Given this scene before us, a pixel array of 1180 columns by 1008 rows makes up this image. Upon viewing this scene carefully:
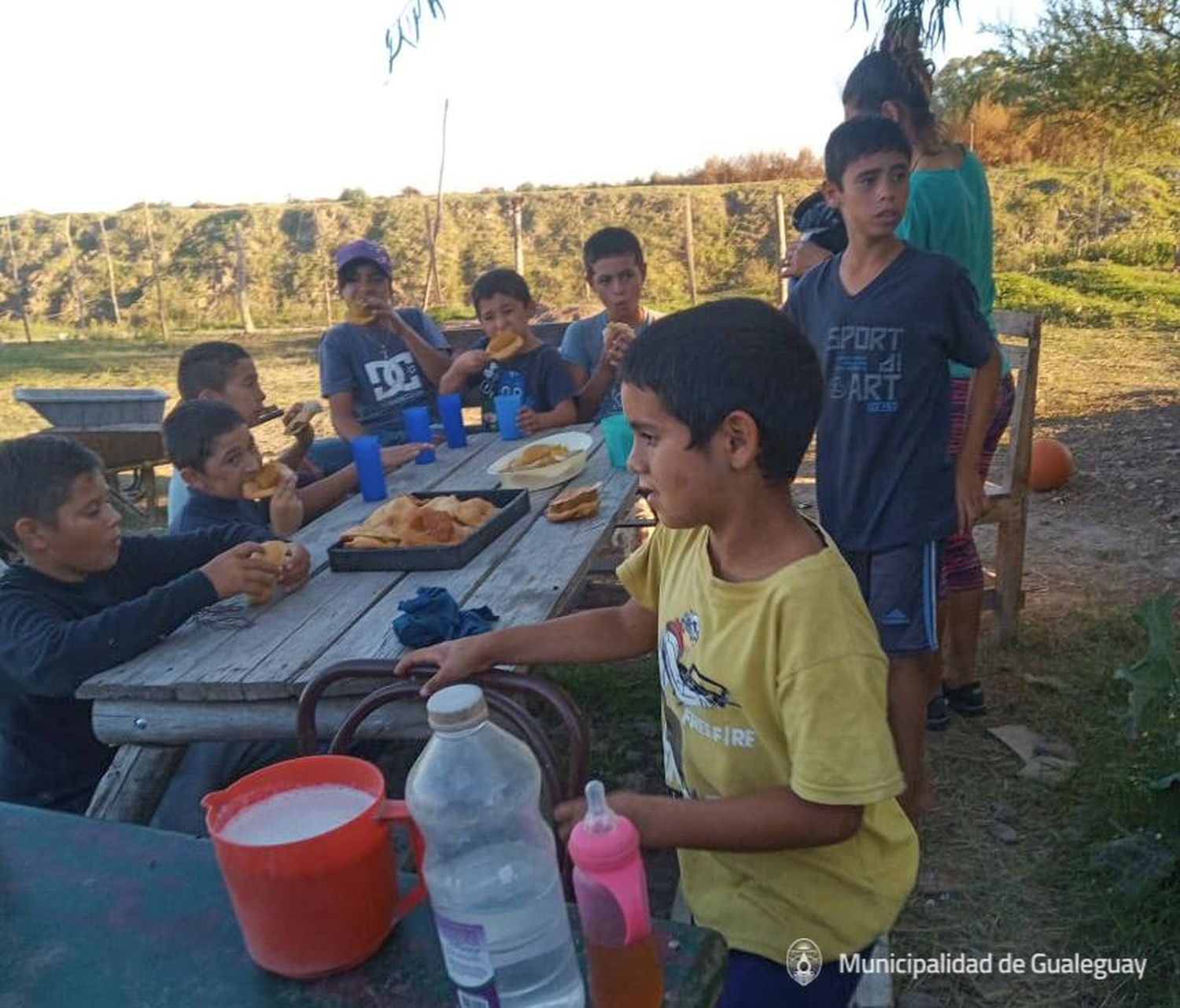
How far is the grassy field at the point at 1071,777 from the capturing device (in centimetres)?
235

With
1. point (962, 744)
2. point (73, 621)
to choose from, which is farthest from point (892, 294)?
point (73, 621)

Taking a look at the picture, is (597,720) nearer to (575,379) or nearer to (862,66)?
(575,379)

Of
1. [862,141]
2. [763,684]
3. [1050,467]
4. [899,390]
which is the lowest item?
[1050,467]

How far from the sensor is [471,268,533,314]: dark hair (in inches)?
181

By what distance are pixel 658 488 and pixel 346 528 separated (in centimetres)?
201

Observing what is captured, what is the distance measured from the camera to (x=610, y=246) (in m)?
4.55

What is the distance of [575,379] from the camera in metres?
4.69

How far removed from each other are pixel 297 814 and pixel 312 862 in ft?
0.41

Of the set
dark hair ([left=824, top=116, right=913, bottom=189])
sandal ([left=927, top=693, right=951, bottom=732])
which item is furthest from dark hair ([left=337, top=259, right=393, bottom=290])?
sandal ([left=927, top=693, right=951, bottom=732])

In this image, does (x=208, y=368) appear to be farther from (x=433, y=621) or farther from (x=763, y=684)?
(x=763, y=684)

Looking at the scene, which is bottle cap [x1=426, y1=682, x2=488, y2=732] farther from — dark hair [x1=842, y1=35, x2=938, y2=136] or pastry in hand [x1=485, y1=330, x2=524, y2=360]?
pastry in hand [x1=485, y1=330, x2=524, y2=360]

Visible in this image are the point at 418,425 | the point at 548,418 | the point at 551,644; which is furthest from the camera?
the point at 548,418

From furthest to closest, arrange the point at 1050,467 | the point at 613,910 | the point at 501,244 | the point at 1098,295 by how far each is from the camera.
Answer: the point at 501,244 < the point at 1098,295 < the point at 1050,467 < the point at 613,910

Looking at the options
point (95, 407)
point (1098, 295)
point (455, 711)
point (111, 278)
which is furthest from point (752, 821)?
point (111, 278)
